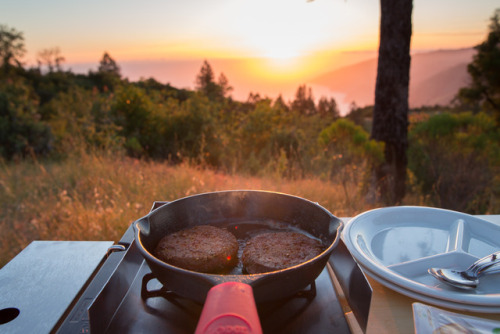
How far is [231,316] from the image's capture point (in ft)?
2.11

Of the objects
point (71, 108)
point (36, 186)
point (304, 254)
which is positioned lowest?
point (36, 186)

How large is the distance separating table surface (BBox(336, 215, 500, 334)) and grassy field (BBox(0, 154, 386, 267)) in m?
2.97

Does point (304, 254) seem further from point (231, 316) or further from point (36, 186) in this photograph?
point (36, 186)

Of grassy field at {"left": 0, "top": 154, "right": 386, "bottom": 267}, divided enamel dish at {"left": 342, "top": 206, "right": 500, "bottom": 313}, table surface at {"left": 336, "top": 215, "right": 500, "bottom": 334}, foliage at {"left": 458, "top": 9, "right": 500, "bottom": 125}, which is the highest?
foliage at {"left": 458, "top": 9, "right": 500, "bottom": 125}

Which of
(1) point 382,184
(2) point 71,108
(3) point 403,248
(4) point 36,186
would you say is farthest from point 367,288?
(2) point 71,108

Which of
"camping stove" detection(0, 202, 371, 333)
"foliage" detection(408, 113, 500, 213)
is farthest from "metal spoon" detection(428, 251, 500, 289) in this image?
"foliage" detection(408, 113, 500, 213)

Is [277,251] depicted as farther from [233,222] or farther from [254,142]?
[254,142]

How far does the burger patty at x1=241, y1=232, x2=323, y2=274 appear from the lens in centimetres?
109

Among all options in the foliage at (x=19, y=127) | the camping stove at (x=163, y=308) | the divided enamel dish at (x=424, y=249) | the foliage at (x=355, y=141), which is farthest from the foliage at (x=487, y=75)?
the foliage at (x=19, y=127)

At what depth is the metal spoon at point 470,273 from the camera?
1.01 meters

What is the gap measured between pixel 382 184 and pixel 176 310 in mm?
5089

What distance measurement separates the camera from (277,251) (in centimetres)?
118

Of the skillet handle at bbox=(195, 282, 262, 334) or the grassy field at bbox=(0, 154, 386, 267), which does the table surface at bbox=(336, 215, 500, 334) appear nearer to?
the skillet handle at bbox=(195, 282, 262, 334)

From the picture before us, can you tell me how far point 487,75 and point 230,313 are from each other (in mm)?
18446
